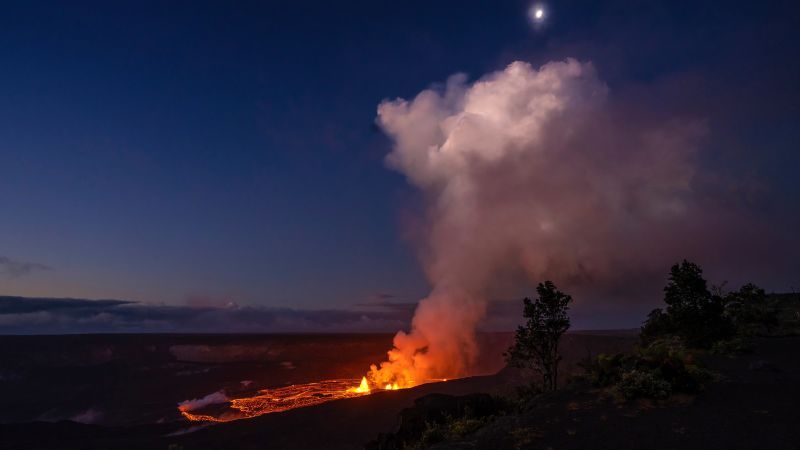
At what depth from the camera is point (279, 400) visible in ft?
232

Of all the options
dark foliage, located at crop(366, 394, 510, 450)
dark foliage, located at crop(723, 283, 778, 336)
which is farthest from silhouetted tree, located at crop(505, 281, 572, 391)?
dark foliage, located at crop(723, 283, 778, 336)

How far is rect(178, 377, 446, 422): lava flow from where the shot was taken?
6378cm

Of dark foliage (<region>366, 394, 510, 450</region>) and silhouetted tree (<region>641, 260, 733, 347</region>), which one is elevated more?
silhouetted tree (<region>641, 260, 733, 347</region>)

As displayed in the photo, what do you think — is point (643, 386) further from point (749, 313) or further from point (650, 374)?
point (749, 313)

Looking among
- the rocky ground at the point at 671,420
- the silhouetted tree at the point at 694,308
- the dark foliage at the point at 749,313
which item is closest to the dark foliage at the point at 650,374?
the rocky ground at the point at 671,420

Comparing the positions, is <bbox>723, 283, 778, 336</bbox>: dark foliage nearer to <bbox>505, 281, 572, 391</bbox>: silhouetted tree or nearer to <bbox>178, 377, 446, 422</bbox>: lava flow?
<bbox>505, 281, 572, 391</bbox>: silhouetted tree

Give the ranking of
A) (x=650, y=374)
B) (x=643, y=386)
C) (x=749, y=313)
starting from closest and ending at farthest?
(x=643, y=386) → (x=650, y=374) → (x=749, y=313)

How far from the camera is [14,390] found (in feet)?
338

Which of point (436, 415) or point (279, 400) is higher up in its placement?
point (436, 415)

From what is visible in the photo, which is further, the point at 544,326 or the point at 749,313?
the point at 749,313

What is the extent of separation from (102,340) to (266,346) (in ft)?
155

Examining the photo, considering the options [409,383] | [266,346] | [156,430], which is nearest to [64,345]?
[266,346]

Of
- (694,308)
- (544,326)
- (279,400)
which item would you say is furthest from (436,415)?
(279,400)

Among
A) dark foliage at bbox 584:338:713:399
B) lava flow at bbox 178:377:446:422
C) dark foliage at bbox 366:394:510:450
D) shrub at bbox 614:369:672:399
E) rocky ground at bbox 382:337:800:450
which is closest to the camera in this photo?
rocky ground at bbox 382:337:800:450
